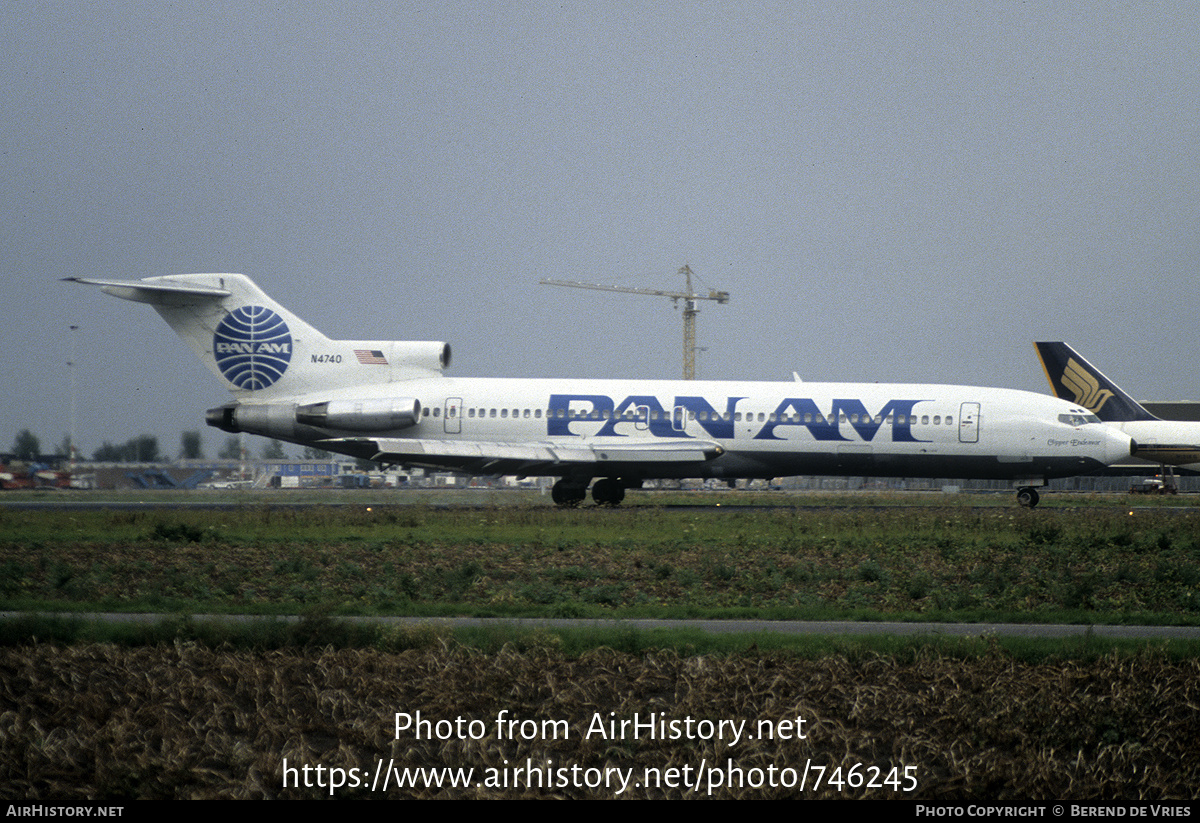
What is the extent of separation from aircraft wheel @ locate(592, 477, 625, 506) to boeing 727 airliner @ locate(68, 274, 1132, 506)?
0.05 metres

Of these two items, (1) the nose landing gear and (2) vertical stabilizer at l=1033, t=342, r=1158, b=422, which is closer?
(1) the nose landing gear

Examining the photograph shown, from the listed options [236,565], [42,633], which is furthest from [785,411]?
[42,633]

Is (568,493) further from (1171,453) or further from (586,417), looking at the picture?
(1171,453)

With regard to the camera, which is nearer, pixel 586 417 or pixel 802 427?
pixel 802 427

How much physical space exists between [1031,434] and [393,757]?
30.3 meters

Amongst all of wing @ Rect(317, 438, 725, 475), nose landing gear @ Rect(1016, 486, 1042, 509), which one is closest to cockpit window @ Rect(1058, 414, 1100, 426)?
nose landing gear @ Rect(1016, 486, 1042, 509)

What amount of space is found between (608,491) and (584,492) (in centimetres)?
85

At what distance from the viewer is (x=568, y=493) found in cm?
3603

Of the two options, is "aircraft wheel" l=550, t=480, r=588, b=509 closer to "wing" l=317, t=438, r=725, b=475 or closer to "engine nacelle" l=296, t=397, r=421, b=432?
"wing" l=317, t=438, r=725, b=475

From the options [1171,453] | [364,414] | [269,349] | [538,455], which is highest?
[269,349]

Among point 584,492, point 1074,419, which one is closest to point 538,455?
point 584,492

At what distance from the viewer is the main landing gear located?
118ft

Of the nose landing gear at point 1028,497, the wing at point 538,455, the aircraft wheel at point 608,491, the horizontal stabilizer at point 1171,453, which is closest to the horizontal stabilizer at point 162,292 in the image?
the wing at point 538,455

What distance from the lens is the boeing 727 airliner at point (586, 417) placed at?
34.7 meters
